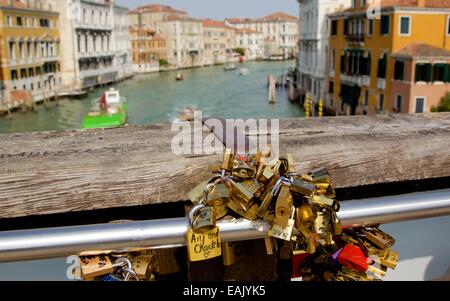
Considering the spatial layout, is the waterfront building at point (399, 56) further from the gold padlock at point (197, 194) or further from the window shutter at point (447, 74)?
the gold padlock at point (197, 194)

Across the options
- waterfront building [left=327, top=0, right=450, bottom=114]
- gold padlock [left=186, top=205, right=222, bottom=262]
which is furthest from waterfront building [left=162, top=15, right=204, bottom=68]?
gold padlock [left=186, top=205, right=222, bottom=262]

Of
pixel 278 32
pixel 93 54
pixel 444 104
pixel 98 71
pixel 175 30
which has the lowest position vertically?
pixel 444 104

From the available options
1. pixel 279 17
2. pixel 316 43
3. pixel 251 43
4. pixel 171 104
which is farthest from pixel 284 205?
pixel 279 17

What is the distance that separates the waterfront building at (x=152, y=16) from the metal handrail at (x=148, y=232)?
42.3 m

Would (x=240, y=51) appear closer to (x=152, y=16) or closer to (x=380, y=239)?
(x=152, y=16)

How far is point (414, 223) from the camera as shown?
780 millimetres

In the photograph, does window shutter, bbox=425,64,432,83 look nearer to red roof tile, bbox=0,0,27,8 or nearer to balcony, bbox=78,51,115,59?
red roof tile, bbox=0,0,27,8

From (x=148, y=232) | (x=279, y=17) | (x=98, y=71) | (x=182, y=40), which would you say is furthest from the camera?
(x=279, y=17)

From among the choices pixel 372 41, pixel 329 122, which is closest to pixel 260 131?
pixel 329 122

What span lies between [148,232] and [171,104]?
22045 millimetres

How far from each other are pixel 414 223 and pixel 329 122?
22cm

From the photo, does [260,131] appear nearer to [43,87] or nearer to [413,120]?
[413,120]

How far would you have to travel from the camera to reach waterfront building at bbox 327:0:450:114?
1050cm

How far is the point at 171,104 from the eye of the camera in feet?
73.2
